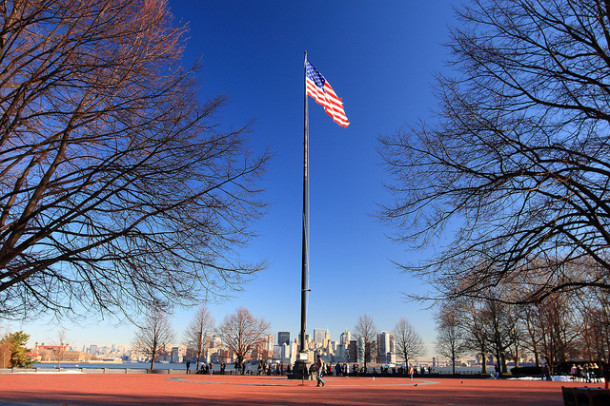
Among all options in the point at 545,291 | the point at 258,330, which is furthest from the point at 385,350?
the point at 545,291

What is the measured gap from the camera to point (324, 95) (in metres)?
23.8

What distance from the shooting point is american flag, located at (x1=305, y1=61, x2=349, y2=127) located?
76.1ft

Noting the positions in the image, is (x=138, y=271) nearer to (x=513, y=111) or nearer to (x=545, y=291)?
(x=513, y=111)

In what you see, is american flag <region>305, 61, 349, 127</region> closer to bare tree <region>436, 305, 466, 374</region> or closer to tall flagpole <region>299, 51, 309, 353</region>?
tall flagpole <region>299, 51, 309, 353</region>

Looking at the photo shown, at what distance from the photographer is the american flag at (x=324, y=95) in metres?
23.2

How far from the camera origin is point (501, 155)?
24.8 ft

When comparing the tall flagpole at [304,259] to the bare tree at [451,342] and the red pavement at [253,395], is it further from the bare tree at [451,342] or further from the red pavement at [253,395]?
the bare tree at [451,342]

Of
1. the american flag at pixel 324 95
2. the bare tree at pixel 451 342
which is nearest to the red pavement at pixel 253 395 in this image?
the american flag at pixel 324 95

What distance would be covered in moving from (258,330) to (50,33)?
2522 inches

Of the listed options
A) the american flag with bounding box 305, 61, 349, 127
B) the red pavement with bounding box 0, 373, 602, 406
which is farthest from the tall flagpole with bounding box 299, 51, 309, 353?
the red pavement with bounding box 0, 373, 602, 406

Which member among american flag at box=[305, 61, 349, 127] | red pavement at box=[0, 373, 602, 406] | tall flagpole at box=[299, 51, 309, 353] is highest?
american flag at box=[305, 61, 349, 127]

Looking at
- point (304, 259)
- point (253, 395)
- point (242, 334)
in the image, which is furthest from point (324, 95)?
point (242, 334)

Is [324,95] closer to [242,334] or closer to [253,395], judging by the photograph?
[253,395]

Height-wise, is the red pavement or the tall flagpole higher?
the tall flagpole
